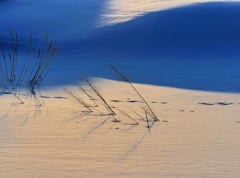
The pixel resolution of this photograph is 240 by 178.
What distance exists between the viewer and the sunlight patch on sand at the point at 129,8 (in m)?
9.16

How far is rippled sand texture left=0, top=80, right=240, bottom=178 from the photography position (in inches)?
102

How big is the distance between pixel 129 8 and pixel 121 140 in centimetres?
739

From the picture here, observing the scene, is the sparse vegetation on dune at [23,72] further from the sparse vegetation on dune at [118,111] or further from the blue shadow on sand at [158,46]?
the sparse vegetation on dune at [118,111]

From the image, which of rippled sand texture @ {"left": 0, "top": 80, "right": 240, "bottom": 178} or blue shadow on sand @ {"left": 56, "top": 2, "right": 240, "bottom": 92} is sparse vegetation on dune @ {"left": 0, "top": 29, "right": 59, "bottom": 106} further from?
blue shadow on sand @ {"left": 56, "top": 2, "right": 240, "bottom": 92}

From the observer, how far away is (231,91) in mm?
4836

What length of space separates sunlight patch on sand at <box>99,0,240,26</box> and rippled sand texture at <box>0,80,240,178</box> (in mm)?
4958

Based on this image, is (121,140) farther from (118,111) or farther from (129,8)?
(129,8)

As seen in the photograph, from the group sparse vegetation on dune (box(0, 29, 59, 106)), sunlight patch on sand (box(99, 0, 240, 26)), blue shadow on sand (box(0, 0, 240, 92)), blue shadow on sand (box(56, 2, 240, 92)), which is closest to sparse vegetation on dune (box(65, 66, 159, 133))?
sparse vegetation on dune (box(0, 29, 59, 106))

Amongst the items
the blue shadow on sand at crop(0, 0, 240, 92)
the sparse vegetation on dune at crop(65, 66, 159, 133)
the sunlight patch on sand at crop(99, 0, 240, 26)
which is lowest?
the blue shadow on sand at crop(0, 0, 240, 92)

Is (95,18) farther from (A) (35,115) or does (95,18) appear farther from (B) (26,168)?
(B) (26,168)

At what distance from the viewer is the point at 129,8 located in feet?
33.6

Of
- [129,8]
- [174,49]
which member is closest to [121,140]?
[174,49]

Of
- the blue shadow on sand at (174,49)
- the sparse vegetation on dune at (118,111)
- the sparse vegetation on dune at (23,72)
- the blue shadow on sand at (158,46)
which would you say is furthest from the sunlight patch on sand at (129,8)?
the sparse vegetation on dune at (118,111)

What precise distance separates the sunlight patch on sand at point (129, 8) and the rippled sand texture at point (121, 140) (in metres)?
4.96
